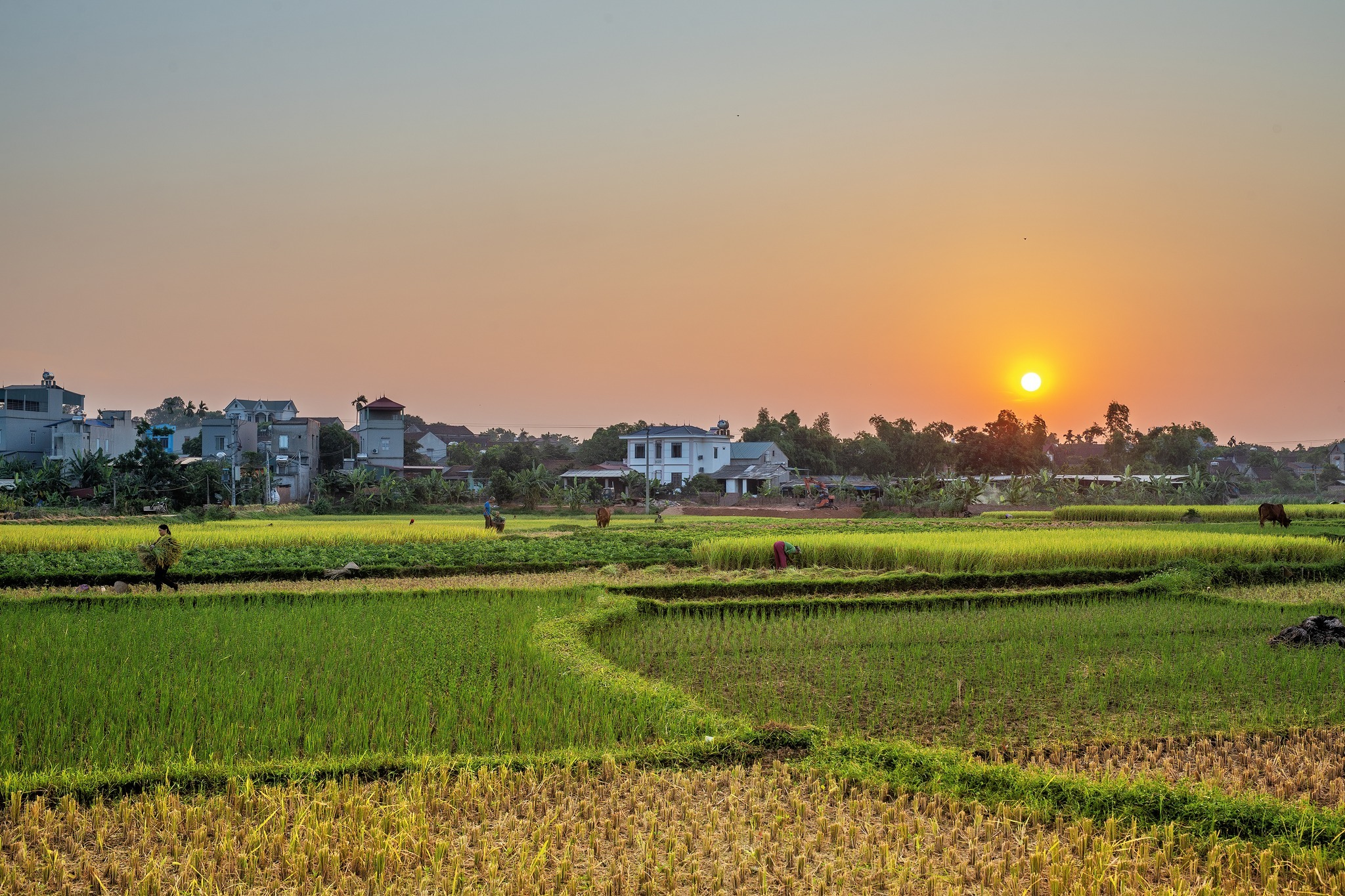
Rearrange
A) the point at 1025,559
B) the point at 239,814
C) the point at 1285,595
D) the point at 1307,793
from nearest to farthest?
1. the point at 239,814
2. the point at 1307,793
3. the point at 1285,595
4. the point at 1025,559

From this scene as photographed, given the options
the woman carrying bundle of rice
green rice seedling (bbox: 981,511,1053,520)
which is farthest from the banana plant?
the woman carrying bundle of rice

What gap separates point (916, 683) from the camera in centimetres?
896

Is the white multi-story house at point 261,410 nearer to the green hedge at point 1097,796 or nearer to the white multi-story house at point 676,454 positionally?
the white multi-story house at point 676,454

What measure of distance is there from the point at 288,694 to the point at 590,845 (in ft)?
13.2

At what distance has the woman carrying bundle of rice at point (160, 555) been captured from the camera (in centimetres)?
1566

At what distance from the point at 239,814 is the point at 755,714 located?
13.0ft

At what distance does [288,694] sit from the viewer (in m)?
8.09

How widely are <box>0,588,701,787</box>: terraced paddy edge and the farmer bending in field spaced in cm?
719

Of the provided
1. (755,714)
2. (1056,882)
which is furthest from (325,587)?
(1056,882)

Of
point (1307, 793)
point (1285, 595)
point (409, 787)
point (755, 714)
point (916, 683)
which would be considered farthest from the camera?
point (1285, 595)

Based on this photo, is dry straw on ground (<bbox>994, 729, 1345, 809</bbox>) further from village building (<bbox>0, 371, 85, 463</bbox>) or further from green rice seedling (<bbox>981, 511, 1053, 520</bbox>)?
village building (<bbox>0, 371, 85, 463</bbox>)

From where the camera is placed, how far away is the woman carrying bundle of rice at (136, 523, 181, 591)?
1566 centimetres

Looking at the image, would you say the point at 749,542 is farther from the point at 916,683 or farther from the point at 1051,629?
the point at 916,683

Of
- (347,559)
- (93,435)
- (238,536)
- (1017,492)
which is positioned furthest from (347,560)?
(93,435)
